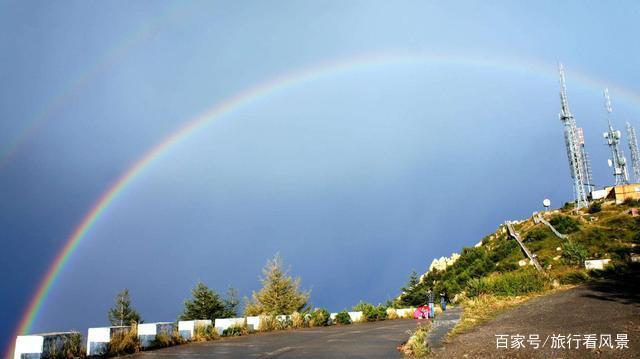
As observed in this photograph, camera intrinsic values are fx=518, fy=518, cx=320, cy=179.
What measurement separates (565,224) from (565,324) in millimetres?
62711

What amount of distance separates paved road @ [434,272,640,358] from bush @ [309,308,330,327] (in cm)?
1348

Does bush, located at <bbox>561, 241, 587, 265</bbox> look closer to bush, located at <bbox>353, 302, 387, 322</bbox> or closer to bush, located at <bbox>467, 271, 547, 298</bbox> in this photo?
bush, located at <bbox>467, 271, 547, 298</bbox>

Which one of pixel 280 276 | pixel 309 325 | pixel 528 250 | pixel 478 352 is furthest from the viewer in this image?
pixel 528 250

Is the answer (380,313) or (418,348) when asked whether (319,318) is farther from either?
(418,348)

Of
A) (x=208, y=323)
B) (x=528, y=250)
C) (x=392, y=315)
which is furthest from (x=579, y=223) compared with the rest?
(x=208, y=323)

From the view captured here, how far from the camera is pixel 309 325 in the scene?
93.7ft

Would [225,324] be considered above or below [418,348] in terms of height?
above

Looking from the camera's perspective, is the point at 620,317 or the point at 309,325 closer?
the point at 620,317

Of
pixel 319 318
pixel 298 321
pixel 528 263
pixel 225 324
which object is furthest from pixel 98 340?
pixel 528 263

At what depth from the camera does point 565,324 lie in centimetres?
1288

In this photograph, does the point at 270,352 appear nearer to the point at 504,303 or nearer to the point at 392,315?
the point at 504,303

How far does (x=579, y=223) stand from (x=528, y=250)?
32.9ft

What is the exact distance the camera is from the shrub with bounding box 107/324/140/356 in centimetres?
1548

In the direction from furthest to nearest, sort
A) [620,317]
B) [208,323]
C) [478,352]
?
[208,323]
[620,317]
[478,352]
